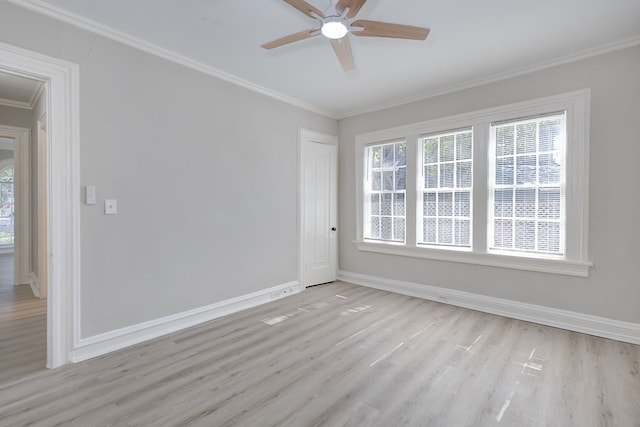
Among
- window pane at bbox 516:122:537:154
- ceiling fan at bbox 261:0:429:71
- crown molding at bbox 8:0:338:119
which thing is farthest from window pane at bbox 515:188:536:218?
crown molding at bbox 8:0:338:119

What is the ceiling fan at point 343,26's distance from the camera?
1.91 meters

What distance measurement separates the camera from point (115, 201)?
265 centimetres

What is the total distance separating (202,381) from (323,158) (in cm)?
349

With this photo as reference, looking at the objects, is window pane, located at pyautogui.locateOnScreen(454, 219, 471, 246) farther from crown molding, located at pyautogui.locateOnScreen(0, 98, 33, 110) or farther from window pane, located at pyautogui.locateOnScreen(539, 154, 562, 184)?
crown molding, located at pyautogui.locateOnScreen(0, 98, 33, 110)

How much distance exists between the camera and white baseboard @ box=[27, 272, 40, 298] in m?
4.15

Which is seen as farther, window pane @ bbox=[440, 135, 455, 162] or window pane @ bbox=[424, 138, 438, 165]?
→ window pane @ bbox=[424, 138, 438, 165]

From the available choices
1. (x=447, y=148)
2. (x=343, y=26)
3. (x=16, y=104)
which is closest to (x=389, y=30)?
(x=343, y=26)

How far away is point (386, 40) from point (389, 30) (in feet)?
2.39

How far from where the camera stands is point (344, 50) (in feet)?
7.69

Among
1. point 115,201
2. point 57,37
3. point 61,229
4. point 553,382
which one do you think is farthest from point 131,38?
point 553,382

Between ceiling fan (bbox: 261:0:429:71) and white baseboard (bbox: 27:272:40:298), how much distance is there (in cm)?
461

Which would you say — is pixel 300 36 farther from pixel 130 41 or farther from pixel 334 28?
pixel 130 41

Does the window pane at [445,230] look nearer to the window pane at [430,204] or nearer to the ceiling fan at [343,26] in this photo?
the window pane at [430,204]

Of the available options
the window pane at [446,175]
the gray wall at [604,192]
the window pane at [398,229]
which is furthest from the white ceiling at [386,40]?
the window pane at [398,229]
